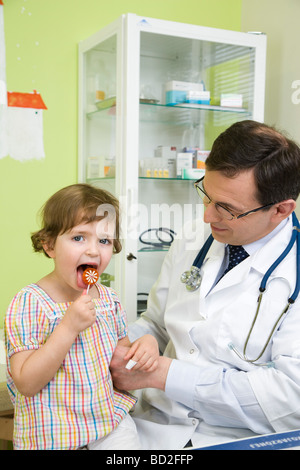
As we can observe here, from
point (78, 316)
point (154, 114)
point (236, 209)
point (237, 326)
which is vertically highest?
point (154, 114)

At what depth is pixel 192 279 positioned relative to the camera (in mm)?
1552

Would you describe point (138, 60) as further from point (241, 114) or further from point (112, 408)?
point (112, 408)

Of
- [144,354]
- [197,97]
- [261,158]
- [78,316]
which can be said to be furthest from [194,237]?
[197,97]

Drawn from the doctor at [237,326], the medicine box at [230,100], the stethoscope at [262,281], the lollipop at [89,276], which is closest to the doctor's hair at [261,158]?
the doctor at [237,326]

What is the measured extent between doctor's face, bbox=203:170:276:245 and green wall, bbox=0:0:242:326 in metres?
1.60

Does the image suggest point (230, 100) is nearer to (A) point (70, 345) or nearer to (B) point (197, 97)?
(B) point (197, 97)

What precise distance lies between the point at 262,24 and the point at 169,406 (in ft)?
8.59

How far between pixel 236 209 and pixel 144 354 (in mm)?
458

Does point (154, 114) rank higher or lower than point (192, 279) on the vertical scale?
higher

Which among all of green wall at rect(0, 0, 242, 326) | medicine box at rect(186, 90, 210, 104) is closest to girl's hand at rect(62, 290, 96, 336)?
green wall at rect(0, 0, 242, 326)

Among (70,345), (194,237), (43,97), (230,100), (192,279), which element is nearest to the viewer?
(70,345)

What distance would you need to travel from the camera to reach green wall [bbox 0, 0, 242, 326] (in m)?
2.80

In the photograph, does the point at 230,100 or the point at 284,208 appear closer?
the point at 284,208

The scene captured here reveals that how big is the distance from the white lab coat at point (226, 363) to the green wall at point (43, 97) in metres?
1.47
